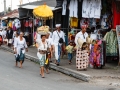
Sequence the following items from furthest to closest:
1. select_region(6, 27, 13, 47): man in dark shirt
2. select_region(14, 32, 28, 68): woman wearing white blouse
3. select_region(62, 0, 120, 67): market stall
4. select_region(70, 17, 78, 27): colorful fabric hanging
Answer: select_region(6, 27, 13, 47): man in dark shirt < select_region(70, 17, 78, 27): colorful fabric hanging < select_region(14, 32, 28, 68): woman wearing white blouse < select_region(62, 0, 120, 67): market stall

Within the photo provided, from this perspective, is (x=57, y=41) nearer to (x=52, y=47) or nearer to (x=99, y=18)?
(x=52, y=47)

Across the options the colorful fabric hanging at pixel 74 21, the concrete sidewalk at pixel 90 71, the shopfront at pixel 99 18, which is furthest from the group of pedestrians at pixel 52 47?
the colorful fabric hanging at pixel 74 21

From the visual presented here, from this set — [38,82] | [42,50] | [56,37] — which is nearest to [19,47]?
[56,37]

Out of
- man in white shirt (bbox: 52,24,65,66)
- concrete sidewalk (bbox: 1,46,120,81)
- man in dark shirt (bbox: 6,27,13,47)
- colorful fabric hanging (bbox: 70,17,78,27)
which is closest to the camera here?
concrete sidewalk (bbox: 1,46,120,81)

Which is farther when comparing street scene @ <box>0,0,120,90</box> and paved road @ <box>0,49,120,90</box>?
street scene @ <box>0,0,120,90</box>

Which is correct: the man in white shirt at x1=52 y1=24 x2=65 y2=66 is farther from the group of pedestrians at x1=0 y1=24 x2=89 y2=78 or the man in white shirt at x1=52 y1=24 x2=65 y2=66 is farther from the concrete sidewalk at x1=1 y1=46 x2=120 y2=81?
the concrete sidewalk at x1=1 y1=46 x2=120 y2=81

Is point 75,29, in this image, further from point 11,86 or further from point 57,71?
point 11,86

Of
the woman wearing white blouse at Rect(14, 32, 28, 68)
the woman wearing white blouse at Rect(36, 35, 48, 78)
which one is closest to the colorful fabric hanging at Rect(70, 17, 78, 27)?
the woman wearing white blouse at Rect(14, 32, 28, 68)

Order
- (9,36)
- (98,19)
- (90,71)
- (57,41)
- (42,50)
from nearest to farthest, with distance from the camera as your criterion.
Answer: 1. (42,50)
2. (90,71)
3. (57,41)
4. (98,19)
5. (9,36)

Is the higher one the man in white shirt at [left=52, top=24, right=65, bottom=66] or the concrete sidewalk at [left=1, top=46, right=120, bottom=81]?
the man in white shirt at [left=52, top=24, right=65, bottom=66]

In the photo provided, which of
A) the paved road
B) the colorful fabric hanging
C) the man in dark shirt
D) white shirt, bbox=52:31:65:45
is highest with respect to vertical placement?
the colorful fabric hanging

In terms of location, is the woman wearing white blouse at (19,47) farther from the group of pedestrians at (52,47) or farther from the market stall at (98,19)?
the market stall at (98,19)

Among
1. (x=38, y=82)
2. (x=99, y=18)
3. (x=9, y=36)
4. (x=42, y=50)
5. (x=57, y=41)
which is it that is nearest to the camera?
(x=38, y=82)

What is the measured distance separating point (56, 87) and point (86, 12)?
565cm
